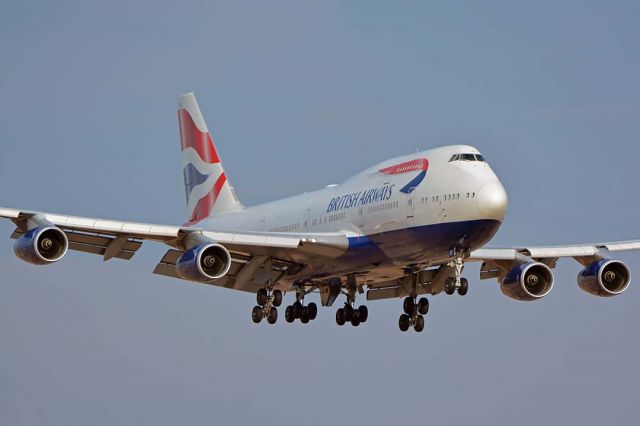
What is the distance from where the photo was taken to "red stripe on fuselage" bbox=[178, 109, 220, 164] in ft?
240

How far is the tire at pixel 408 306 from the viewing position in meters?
60.5

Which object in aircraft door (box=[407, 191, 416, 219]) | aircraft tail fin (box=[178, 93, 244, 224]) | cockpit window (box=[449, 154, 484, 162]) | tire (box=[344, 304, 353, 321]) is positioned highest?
aircraft tail fin (box=[178, 93, 244, 224])

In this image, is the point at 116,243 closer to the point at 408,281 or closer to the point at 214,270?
the point at 214,270

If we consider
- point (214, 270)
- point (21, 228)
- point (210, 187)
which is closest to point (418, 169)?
point (214, 270)

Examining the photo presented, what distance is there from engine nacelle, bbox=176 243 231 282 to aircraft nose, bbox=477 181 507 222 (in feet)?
32.0

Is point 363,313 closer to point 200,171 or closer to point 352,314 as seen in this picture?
point 352,314

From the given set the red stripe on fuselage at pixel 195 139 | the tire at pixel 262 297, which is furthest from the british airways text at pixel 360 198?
the red stripe on fuselage at pixel 195 139

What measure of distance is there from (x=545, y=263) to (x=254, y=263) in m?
13.1

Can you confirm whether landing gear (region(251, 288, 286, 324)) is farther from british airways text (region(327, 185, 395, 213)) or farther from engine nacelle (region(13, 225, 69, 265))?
engine nacelle (region(13, 225, 69, 265))

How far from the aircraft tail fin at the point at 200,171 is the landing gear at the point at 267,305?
10.3 meters

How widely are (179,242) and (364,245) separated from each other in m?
7.12

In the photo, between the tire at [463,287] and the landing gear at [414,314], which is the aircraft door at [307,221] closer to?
the landing gear at [414,314]

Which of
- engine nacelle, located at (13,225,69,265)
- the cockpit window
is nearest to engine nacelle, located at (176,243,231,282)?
engine nacelle, located at (13,225,69,265)

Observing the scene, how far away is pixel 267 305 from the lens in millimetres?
58750
